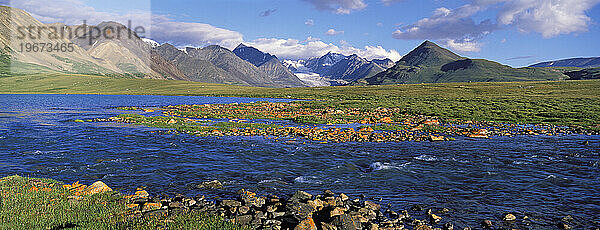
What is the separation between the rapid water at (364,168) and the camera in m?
15.7

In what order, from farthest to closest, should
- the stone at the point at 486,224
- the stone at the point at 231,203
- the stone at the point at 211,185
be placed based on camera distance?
the stone at the point at 211,185 < the stone at the point at 231,203 < the stone at the point at 486,224

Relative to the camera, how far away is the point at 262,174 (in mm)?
20125

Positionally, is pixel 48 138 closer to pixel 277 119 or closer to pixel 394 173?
pixel 277 119

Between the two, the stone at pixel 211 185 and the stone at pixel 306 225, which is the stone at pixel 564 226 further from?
the stone at pixel 211 185

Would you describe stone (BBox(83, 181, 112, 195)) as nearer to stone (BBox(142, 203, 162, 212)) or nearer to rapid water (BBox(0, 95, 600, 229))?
rapid water (BBox(0, 95, 600, 229))

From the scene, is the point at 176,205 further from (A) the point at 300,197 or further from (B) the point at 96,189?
(A) the point at 300,197

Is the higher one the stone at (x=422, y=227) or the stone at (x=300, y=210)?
the stone at (x=300, y=210)

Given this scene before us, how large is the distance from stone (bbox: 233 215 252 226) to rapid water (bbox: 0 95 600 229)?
14.2 feet

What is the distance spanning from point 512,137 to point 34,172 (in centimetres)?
4150

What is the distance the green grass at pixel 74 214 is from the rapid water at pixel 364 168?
3057 mm

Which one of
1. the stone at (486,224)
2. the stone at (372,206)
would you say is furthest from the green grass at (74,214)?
the stone at (486,224)

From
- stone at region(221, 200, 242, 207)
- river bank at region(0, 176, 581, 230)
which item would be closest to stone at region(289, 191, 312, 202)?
river bank at region(0, 176, 581, 230)

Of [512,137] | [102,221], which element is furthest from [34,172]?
[512,137]

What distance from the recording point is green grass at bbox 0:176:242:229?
1130 centimetres
